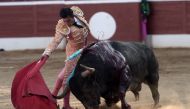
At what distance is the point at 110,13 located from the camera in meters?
14.5

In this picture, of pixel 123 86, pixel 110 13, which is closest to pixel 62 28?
pixel 123 86

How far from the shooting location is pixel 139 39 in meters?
14.3

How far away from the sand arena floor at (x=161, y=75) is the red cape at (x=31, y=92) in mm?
690

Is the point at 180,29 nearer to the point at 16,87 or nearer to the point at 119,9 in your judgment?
the point at 119,9

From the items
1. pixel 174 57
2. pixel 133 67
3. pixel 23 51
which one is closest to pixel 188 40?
pixel 174 57

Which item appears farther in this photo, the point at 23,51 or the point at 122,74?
the point at 23,51

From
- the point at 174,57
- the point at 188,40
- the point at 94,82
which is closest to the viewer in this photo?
the point at 94,82

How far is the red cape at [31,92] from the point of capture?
6.08 m

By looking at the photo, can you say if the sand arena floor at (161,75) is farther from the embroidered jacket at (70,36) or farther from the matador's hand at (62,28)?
the matador's hand at (62,28)

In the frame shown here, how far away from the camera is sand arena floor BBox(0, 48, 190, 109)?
301 inches

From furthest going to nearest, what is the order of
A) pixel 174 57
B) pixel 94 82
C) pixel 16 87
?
pixel 174 57 < pixel 16 87 < pixel 94 82

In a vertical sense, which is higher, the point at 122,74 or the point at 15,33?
the point at 122,74

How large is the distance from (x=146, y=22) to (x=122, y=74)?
8165mm

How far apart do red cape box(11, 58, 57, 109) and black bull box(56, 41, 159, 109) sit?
38 centimetres
